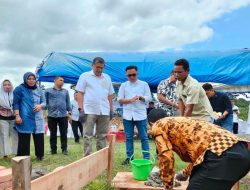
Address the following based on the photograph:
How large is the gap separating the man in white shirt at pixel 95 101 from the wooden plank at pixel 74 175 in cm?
168

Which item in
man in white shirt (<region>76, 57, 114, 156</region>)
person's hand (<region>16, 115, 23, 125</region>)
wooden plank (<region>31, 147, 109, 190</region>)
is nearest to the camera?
wooden plank (<region>31, 147, 109, 190</region>)

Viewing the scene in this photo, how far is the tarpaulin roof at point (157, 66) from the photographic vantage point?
36.0 feet

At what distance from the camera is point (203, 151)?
2.77 meters

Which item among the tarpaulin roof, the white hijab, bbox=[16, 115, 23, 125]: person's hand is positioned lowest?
bbox=[16, 115, 23, 125]: person's hand

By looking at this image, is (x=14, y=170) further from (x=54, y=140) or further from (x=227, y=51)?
(x=227, y=51)

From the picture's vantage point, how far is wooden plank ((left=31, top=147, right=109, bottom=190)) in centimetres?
232

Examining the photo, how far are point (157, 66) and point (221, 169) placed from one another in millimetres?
8971

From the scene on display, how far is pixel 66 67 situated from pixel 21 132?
16.7 feet

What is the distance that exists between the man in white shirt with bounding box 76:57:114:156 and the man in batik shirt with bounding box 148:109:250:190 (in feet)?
10.4

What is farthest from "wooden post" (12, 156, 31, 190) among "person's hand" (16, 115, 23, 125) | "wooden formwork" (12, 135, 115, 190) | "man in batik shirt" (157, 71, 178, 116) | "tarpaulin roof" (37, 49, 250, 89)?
"tarpaulin roof" (37, 49, 250, 89)

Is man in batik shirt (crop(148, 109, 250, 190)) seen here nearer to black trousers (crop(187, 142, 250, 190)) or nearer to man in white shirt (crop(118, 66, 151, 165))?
black trousers (crop(187, 142, 250, 190))

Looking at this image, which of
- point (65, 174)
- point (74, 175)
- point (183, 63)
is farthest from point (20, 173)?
point (183, 63)

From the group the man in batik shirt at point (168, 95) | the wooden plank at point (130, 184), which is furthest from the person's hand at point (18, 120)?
the wooden plank at point (130, 184)

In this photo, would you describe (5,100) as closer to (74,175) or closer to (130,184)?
(130,184)
